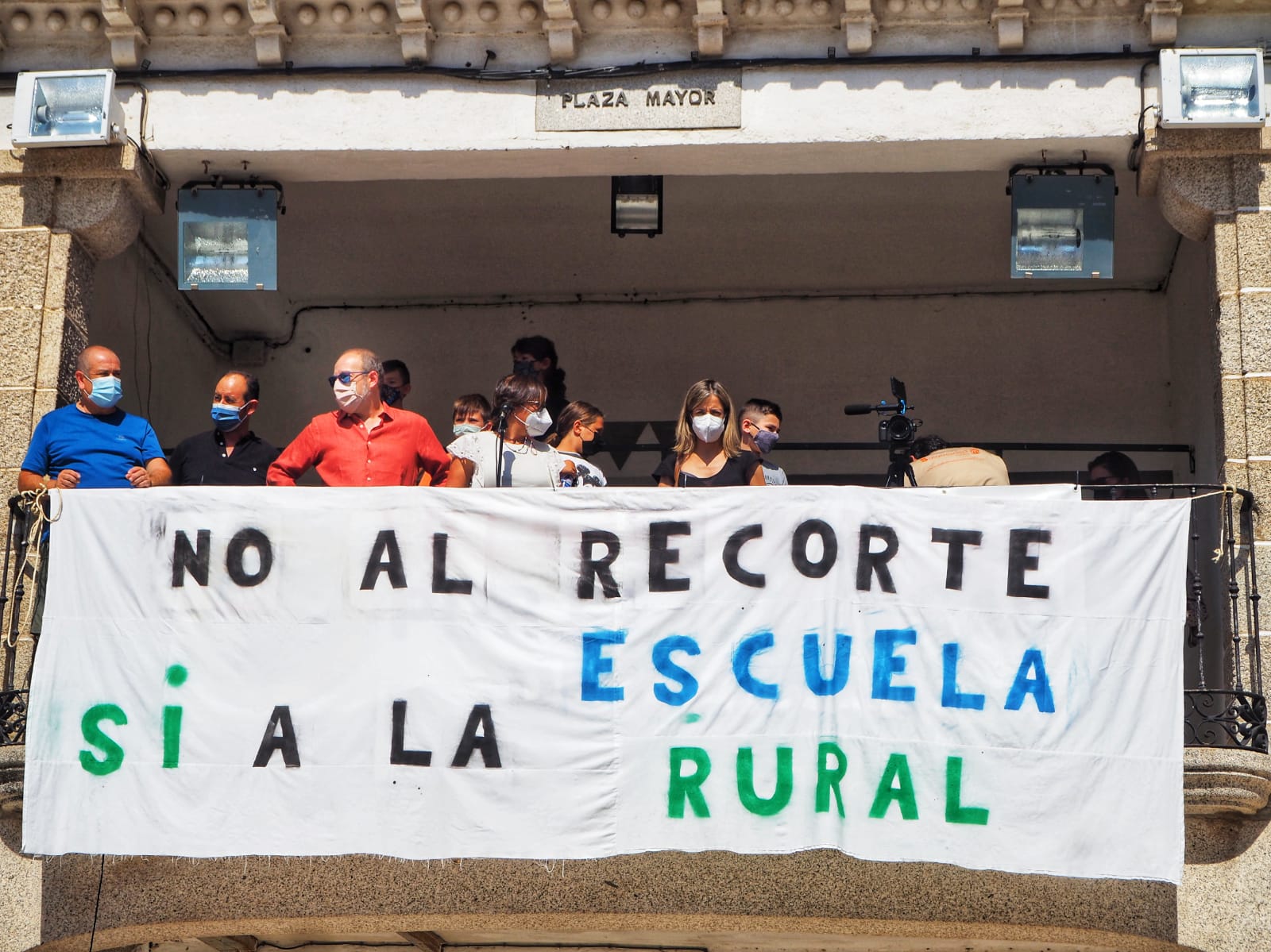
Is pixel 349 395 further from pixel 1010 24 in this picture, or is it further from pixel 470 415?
pixel 1010 24

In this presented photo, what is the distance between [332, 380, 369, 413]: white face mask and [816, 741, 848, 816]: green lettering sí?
2676 millimetres

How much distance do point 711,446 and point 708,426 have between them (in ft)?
0.43

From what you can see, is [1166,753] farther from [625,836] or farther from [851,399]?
[851,399]

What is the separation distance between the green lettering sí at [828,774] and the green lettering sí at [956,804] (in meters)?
0.42

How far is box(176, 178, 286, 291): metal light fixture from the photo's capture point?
393 inches

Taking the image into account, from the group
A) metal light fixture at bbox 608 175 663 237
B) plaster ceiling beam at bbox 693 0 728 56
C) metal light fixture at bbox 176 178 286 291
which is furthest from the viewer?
metal light fixture at bbox 608 175 663 237

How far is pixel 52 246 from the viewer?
9719mm

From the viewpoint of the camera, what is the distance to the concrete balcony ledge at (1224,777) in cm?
816

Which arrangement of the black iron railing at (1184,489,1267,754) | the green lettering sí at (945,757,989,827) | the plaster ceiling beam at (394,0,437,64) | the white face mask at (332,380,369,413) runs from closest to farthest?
the green lettering sí at (945,757,989,827) → the black iron railing at (1184,489,1267,754) → the white face mask at (332,380,369,413) → the plaster ceiling beam at (394,0,437,64)

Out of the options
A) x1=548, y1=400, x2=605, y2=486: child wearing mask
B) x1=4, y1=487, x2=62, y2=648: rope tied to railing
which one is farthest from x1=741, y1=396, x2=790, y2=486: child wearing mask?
x1=4, y1=487, x2=62, y2=648: rope tied to railing

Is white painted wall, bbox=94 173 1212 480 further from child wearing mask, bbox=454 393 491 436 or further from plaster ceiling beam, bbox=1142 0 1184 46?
child wearing mask, bbox=454 393 491 436

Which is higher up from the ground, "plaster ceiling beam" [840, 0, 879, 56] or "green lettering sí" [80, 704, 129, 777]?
"plaster ceiling beam" [840, 0, 879, 56]

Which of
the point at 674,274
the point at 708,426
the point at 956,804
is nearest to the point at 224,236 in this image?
the point at 708,426

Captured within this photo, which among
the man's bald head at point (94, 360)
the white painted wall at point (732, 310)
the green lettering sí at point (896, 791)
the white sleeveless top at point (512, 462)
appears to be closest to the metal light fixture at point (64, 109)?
the man's bald head at point (94, 360)
